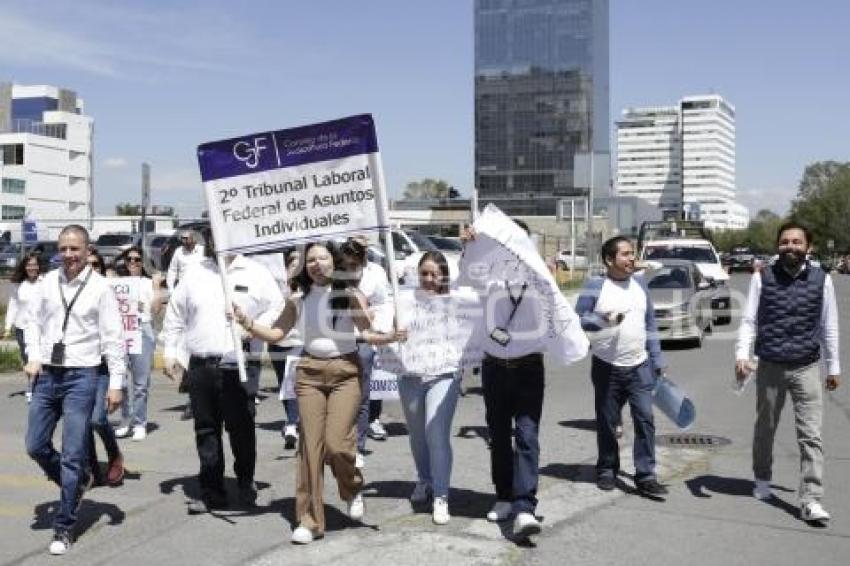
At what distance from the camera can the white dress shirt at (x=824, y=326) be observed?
21.9 ft

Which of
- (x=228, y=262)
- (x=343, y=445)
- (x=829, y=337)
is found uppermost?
(x=228, y=262)

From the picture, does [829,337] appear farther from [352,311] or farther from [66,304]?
[66,304]

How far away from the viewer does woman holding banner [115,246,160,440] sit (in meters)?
9.65

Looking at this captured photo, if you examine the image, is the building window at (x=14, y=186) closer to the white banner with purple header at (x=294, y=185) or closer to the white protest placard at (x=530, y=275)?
the white banner with purple header at (x=294, y=185)

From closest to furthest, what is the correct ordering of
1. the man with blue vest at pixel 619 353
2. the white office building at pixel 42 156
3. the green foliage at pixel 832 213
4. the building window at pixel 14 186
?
→ the man with blue vest at pixel 619 353 < the building window at pixel 14 186 < the white office building at pixel 42 156 < the green foliage at pixel 832 213

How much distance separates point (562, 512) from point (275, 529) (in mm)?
1904

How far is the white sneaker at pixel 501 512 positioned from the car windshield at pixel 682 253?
20.5 meters

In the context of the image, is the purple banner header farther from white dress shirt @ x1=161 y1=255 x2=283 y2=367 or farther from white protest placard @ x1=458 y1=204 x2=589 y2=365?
white protest placard @ x1=458 y1=204 x2=589 y2=365

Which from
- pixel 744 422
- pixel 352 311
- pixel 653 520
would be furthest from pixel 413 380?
pixel 744 422

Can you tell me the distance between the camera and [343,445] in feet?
20.0

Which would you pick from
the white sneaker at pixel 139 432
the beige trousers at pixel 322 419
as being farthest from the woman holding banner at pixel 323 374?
the white sneaker at pixel 139 432

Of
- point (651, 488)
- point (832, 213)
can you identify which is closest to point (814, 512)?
point (651, 488)

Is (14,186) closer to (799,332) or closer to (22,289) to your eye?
(22,289)

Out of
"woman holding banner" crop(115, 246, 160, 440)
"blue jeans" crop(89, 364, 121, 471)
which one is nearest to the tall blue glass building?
"woman holding banner" crop(115, 246, 160, 440)
